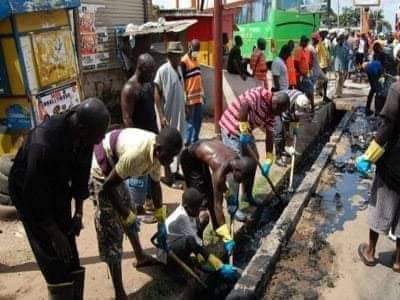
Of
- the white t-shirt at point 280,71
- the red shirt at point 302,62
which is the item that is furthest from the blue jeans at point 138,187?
the red shirt at point 302,62

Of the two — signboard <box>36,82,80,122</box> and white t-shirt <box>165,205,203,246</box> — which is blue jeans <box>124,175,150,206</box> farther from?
signboard <box>36,82,80,122</box>

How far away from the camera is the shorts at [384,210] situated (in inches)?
167

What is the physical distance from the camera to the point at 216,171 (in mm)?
4273

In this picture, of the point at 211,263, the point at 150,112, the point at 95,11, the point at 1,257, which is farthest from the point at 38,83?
the point at 95,11

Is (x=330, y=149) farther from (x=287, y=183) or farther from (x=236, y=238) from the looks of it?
(x=236, y=238)

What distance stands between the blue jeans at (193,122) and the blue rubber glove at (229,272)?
314 cm

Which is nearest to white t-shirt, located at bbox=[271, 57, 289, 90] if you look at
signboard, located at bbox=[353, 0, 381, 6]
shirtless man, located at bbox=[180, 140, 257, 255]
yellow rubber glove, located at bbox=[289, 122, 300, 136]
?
yellow rubber glove, located at bbox=[289, 122, 300, 136]

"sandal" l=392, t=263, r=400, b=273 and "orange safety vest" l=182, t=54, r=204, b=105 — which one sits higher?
"orange safety vest" l=182, t=54, r=204, b=105

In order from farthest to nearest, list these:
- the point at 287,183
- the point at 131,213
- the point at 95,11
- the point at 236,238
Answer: the point at 95,11
the point at 287,183
the point at 236,238
the point at 131,213

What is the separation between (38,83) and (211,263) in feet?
10.6

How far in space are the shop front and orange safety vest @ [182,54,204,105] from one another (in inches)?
76.5

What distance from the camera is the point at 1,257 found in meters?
4.54

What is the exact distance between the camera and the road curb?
155 inches

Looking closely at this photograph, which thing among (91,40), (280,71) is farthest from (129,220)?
(91,40)
